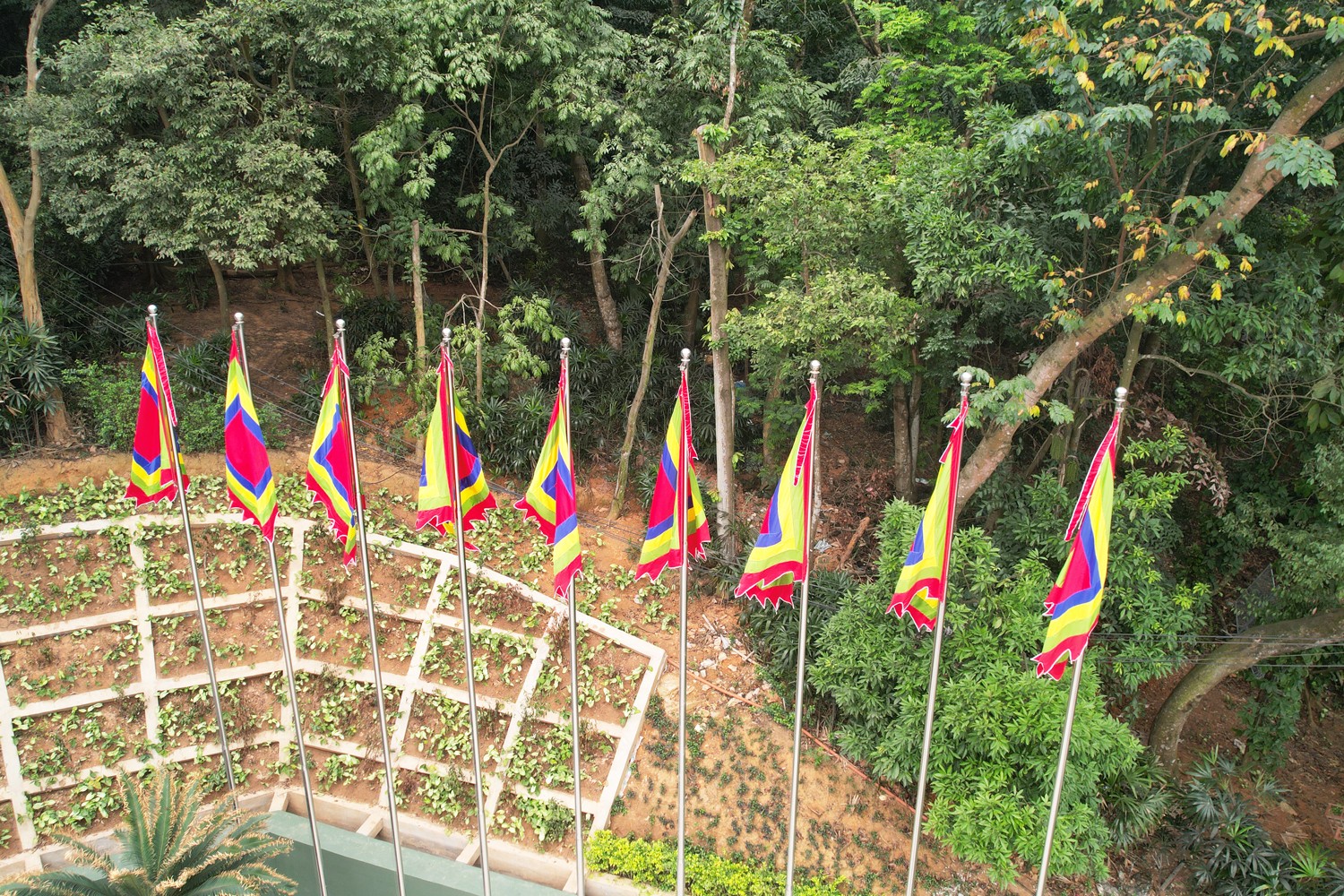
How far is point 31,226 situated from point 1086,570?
13.6 meters

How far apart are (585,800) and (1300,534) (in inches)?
337

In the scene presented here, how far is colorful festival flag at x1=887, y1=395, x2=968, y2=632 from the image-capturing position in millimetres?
6121

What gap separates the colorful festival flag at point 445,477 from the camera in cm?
733

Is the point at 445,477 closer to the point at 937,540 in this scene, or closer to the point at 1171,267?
the point at 937,540

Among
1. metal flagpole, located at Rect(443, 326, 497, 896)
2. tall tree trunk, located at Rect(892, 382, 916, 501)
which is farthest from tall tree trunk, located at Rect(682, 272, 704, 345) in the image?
metal flagpole, located at Rect(443, 326, 497, 896)

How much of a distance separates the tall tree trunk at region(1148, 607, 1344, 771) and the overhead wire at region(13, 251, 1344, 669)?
0.17 ft

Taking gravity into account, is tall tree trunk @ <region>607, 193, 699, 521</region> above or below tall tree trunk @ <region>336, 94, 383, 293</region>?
below

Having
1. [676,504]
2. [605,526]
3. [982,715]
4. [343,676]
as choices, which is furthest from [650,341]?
[982,715]

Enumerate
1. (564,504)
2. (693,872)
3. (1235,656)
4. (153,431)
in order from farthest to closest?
(1235,656), (693,872), (153,431), (564,504)

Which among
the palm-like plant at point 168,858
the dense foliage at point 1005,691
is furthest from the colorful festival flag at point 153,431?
the dense foliage at point 1005,691

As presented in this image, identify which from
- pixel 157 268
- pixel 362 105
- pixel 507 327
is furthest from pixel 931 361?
pixel 157 268

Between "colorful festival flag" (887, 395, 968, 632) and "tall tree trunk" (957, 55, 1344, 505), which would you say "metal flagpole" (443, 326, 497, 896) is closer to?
"colorful festival flag" (887, 395, 968, 632)

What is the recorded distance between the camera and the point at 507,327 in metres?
12.7

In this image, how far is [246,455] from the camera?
24.3 ft
